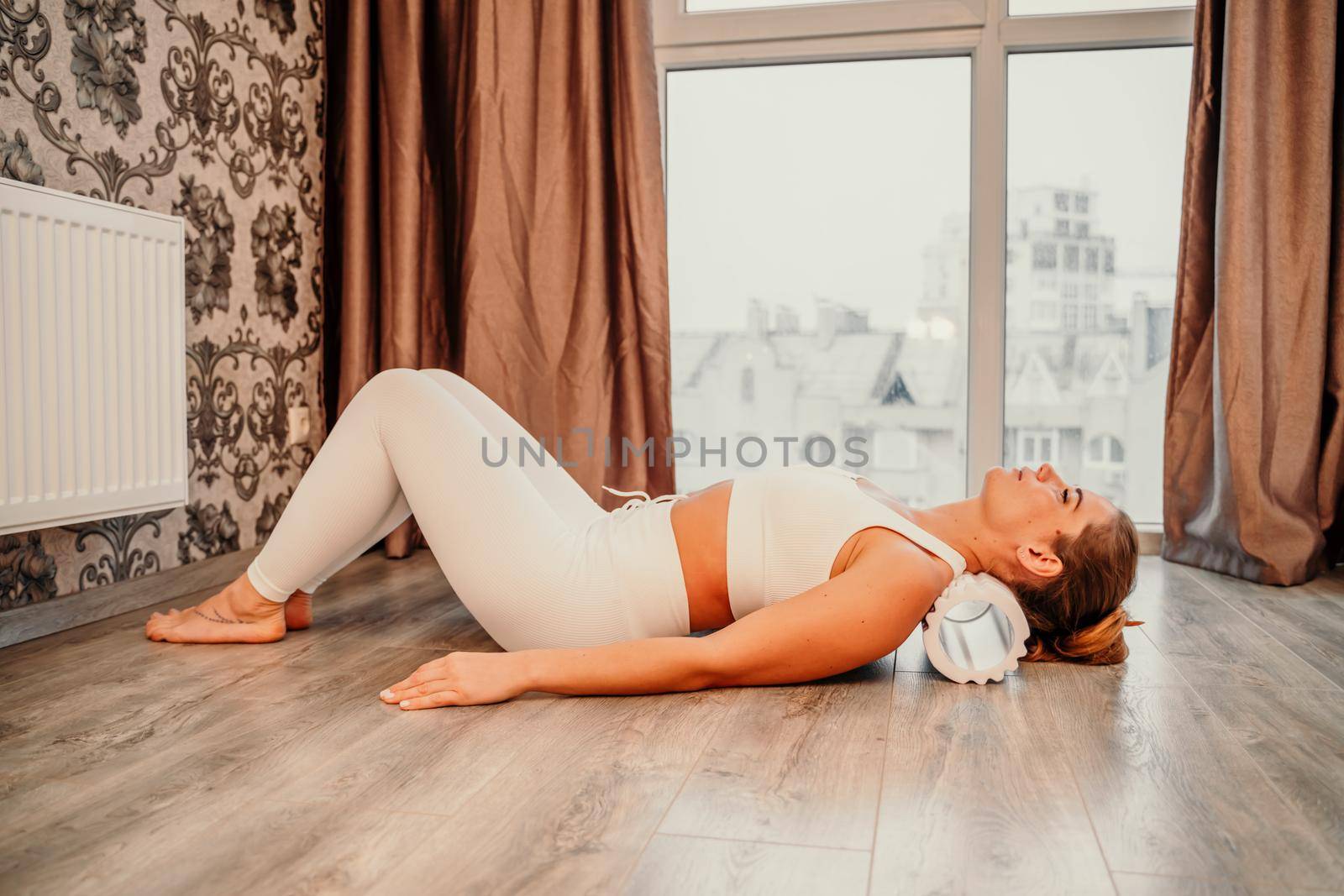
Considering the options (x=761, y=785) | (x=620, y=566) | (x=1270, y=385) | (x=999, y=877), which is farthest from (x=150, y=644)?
(x=1270, y=385)

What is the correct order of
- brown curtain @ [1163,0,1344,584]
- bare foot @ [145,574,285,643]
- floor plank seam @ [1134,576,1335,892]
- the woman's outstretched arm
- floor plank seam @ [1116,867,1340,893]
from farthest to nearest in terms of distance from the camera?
1. brown curtain @ [1163,0,1344,584]
2. bare foot @ [145,574,285,643]
3. the woman's outstretched arm
4. floor plank seam @ [1134,576,1335,892]
5. floor plank seam @ [1116,867,1340,893]

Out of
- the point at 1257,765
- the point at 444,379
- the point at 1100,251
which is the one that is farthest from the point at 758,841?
the point at 1100,251

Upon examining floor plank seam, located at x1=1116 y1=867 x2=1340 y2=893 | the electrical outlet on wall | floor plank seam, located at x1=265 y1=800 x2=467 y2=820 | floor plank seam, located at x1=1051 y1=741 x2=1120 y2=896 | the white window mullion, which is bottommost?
floor plank seam, located at x1=1116 y1=867 x2=1340 y2=893

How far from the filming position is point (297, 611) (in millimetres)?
2000

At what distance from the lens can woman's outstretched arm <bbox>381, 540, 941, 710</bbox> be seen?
4.91 ft

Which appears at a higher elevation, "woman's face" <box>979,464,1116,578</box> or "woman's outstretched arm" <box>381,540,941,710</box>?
"woman's face" <box>979,464,1116,578</box>

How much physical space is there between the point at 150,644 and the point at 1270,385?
2.71 metres

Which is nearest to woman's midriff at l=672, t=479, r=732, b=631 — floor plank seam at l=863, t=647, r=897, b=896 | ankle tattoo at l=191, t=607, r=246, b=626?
floor plank seam at l=863, t=647, r=897, b=896

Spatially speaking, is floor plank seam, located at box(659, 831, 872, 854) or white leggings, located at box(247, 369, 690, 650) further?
white leggings, located at box(247, 369, 690, 650)

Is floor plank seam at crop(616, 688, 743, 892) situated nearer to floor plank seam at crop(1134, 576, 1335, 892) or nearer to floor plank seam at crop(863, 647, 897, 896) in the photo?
floor plank seam at crop(863, 647, 897, 896)

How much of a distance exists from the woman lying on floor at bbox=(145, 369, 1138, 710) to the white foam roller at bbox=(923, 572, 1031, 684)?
0.04 meters

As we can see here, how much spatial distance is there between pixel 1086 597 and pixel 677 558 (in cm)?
69

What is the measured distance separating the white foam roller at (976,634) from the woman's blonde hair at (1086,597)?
38mm

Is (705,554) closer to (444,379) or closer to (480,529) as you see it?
(480,529)
